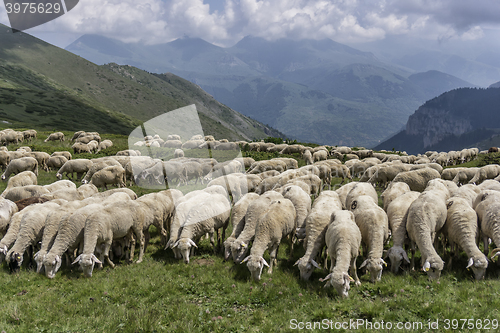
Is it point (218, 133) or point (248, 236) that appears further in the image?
point (218, 133)

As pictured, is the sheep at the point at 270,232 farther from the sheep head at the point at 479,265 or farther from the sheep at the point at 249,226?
the sheep head at the point at 479,265

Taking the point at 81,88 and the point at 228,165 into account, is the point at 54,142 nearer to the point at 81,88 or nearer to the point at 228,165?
the point at 228,165

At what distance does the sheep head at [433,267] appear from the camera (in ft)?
33.4

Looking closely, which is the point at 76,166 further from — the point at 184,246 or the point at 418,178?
the point at 418,178

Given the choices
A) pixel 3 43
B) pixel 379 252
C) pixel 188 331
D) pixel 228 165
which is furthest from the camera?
pixel 3 43

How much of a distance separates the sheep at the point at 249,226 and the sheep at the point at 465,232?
7758 millimetres

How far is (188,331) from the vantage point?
834cm

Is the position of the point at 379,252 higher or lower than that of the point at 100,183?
higher

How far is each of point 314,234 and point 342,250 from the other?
180 cm

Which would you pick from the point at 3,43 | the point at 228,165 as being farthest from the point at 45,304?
the point at 3,43

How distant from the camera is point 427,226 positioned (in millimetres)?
11539

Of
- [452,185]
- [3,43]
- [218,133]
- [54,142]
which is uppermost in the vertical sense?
[3,43]

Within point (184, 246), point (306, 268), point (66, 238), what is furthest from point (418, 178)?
point (66, 238)

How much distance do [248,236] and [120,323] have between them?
6.01 meters
